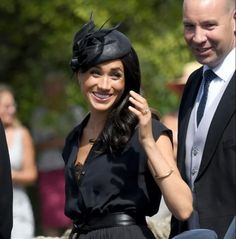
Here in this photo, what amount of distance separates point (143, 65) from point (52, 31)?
3.61 feet

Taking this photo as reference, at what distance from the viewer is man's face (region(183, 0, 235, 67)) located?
17.1 ft

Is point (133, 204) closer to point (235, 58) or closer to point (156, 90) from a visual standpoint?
point (235, 58)

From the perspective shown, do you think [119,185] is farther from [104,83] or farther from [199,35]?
[199,35]

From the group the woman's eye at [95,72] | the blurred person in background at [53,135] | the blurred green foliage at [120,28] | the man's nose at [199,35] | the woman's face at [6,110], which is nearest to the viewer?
the man's nose at [199,35]

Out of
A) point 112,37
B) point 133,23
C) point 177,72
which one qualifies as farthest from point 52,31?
point 112,37

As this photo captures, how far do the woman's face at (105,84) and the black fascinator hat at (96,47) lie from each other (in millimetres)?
34

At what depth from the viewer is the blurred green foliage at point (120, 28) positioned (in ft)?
33.9

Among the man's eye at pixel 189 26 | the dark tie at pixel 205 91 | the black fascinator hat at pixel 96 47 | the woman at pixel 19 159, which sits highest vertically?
the man's eye at pixel 189 26

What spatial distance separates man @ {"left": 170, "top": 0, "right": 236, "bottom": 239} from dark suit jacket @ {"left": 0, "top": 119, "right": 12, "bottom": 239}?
82cm

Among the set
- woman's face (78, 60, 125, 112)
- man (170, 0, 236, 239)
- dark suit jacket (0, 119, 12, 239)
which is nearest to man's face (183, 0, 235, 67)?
man (170, 0, 236, 239)

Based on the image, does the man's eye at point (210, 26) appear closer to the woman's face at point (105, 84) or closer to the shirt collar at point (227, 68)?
the shirt collar at point (227, 68)

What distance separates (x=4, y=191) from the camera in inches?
217

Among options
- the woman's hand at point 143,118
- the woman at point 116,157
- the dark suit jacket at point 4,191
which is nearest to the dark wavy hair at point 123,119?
the woman at point 116,157

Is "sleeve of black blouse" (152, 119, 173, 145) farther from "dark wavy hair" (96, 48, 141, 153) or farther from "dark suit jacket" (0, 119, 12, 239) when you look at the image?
"dark suit jacket" (0, 119, 12, 239)
